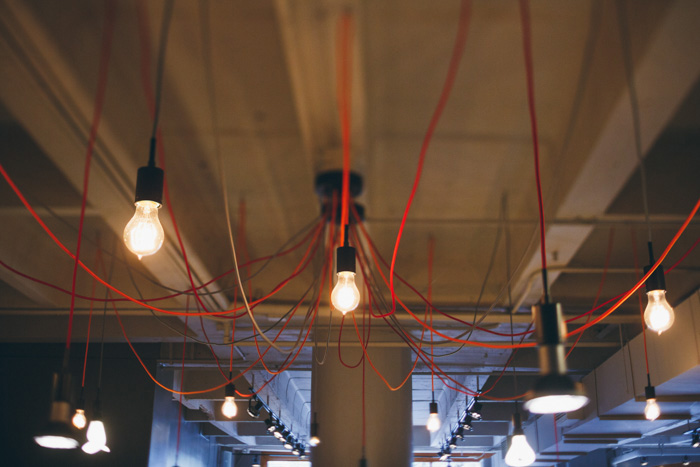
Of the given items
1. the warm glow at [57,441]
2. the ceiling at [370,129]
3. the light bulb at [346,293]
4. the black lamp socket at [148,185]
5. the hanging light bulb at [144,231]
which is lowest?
the warm glow at [57,441]

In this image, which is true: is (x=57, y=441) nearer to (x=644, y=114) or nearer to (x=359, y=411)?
(x=644, y=114)

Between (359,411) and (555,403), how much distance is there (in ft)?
14.9

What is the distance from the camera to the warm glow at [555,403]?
183cm

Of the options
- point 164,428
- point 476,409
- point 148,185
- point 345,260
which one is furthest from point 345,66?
point 164,428

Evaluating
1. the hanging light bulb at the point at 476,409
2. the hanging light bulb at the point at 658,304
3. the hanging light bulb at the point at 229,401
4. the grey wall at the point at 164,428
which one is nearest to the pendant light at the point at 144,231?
the hanging light bulb at the point at 658,304

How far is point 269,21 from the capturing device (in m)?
2.73

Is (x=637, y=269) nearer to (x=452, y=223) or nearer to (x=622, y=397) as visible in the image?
(x=452, y=223)

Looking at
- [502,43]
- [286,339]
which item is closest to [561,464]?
[286,339]

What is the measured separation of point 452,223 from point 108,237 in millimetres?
→ 2781

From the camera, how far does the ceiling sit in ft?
8.47

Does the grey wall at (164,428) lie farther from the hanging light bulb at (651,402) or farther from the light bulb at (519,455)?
the hanging light bulb at (651,402)

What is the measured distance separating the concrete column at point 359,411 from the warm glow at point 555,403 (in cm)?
442

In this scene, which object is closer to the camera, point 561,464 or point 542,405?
point 542,405

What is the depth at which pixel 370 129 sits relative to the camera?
10.4 ft
